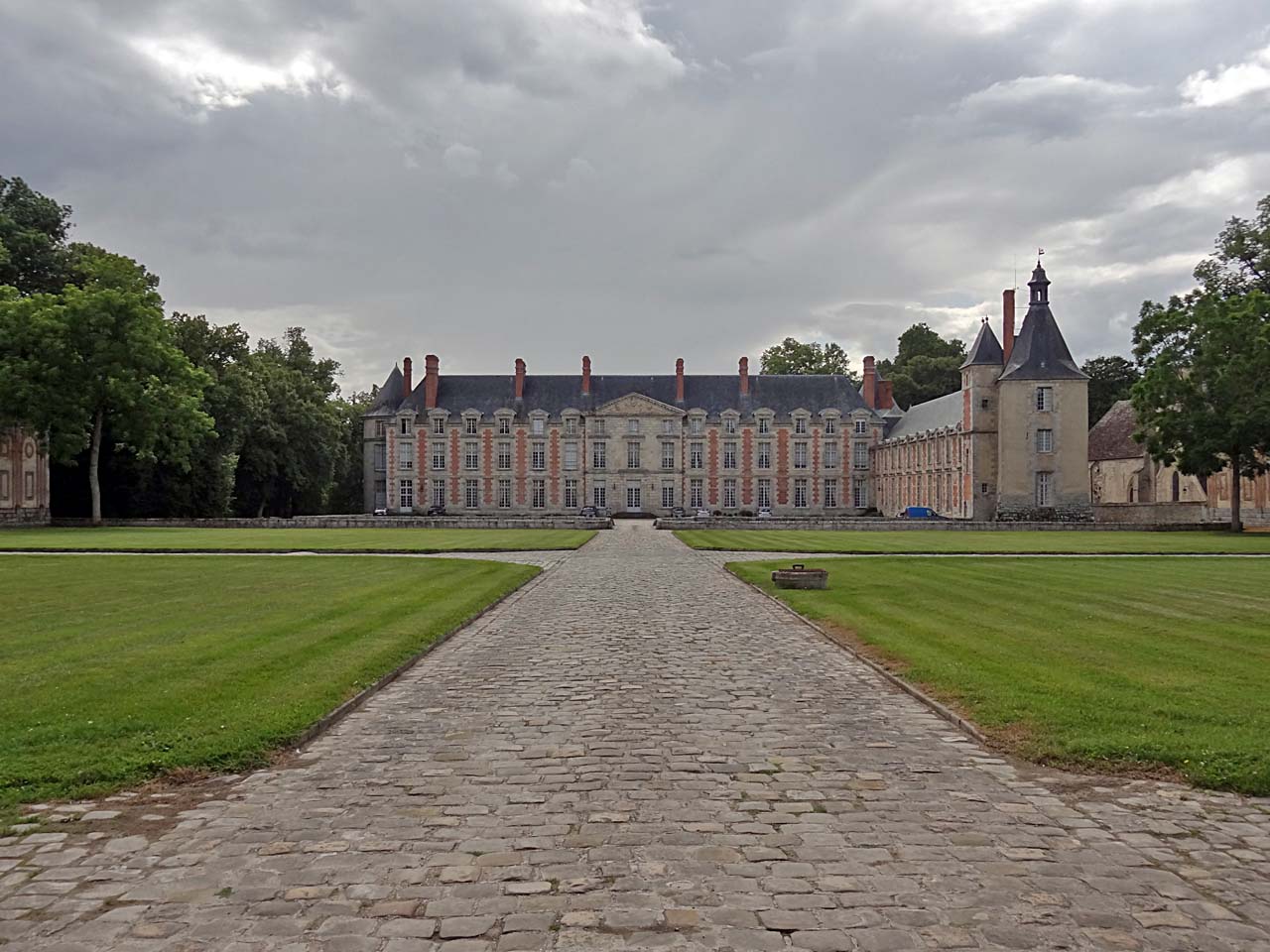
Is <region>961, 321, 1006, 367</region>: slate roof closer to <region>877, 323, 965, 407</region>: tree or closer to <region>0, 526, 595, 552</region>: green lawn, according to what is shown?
<region>877, 323, 965, 407</region>: tree

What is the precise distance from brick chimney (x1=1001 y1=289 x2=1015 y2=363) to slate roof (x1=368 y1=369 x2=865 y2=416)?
55.0 ft

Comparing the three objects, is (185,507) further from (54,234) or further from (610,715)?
(610,715)

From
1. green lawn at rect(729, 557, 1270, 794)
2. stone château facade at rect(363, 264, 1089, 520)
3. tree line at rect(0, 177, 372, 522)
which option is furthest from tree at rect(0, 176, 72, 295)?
green lawn at rect(729, 557, 1270, 794)

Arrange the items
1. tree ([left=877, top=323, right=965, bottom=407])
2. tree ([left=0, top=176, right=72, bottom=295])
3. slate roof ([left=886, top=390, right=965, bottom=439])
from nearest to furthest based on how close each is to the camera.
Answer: tree ([left=0, top=176, right=72, bottom=295])
slate roof ([left=886, top=390, right=965, bottom=439])
tree ([left=877, top=323, right=965, bottom=407])

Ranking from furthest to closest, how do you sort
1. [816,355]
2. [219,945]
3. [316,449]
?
[816,355], [316,449], [219,945]

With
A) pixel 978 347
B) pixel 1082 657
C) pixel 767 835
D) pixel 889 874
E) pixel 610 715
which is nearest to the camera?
pixel 889 874

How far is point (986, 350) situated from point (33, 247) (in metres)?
51.9

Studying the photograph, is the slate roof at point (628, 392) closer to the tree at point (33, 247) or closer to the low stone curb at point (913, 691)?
the tree at point (33, 247)

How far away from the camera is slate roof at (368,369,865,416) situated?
7406 cm

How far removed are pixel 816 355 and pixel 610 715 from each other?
81033 millimetres

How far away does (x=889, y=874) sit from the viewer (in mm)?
4395

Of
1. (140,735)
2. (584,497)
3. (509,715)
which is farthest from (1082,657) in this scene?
(584,497)

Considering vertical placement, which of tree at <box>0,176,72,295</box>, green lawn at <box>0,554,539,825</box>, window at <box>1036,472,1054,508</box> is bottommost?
green lawn at <box>0,554,539,825</box>

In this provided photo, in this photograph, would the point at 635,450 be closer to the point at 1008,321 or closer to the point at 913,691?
the point at 1008,321
